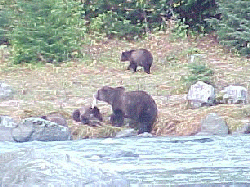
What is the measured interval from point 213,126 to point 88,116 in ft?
5.42

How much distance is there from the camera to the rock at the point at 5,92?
468 inches

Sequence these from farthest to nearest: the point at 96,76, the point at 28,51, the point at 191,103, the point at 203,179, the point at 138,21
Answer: the point at 138,21
the point at 28,51
the point at 96,76
the point at 191,103
the point at 203,179

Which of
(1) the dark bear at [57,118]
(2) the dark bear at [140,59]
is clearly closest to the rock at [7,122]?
(1) the dark bear at [57,118]

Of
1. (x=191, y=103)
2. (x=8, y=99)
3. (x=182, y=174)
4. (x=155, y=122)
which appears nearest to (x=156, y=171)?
(x=182, y=174)

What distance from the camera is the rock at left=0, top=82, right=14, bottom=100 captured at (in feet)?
39.0

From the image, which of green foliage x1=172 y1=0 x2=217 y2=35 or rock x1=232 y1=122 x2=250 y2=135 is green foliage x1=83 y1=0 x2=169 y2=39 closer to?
green foliage x1=172 y1=0 x2=217 y2=35

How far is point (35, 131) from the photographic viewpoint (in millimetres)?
9703

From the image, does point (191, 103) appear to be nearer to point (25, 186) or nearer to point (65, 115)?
point (65, 115)

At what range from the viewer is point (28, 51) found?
599 inches

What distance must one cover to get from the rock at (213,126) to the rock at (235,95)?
117 centimetres

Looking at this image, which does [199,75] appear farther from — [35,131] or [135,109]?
[35,131]

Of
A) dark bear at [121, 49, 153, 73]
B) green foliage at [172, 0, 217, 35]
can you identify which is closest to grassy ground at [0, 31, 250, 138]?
dark bear at [121, 49, 153, 73]

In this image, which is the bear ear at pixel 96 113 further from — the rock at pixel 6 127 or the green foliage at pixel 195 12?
the green foliage at pixel 195 12

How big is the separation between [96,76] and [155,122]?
147 inches
